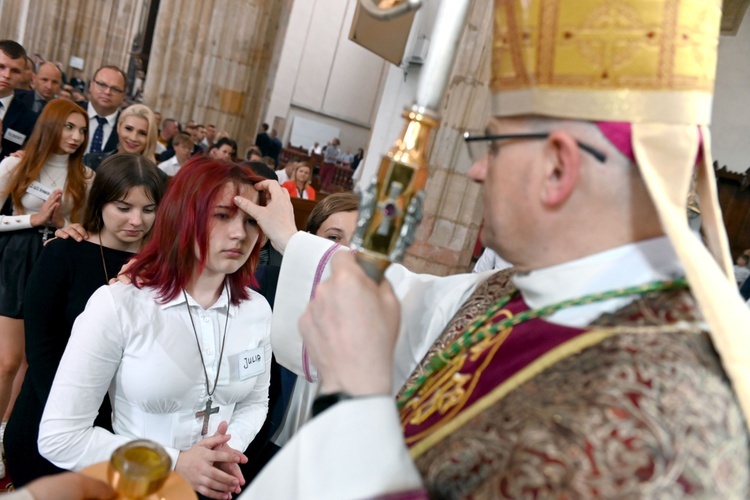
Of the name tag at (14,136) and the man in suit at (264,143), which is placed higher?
the man in suit at (264,143)

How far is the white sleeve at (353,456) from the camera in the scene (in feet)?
2.81

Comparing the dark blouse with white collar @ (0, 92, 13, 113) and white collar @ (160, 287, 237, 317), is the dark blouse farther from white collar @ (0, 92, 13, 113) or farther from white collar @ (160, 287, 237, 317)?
white collar @ (0, 92, 13, 113)

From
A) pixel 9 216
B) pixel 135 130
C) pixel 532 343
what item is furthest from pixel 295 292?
pixel 135 130

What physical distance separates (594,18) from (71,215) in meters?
3.20

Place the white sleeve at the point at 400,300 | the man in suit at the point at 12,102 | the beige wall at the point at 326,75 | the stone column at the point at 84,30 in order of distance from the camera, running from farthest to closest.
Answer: the stone column at the point at 84,30 → the beige wall at the point at 326,75 → the man in suit at the point at 12,102 → the white sleeve at the point at 400,300

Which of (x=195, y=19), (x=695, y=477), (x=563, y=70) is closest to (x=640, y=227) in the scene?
(x=563, y=70)

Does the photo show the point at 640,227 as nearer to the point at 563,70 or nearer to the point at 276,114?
the point at 563,70

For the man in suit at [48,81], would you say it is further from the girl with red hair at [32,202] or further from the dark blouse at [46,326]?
the dark blouse at [46,326]

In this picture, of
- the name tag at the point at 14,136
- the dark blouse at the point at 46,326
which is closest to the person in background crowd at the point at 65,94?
the name tag at the point at 14,136

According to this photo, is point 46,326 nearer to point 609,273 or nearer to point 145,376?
point 145,376

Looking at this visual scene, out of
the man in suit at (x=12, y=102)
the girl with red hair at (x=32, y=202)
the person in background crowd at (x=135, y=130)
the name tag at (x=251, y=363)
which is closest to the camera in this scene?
the name tag at (x=251, y=363)

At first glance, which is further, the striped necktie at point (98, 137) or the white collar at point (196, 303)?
the striped necktie at point (98, 137)

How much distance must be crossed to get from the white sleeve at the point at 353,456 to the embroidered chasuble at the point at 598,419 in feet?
0.32

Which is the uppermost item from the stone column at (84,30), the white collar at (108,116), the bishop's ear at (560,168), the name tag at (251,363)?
the stone column at (84,30)
